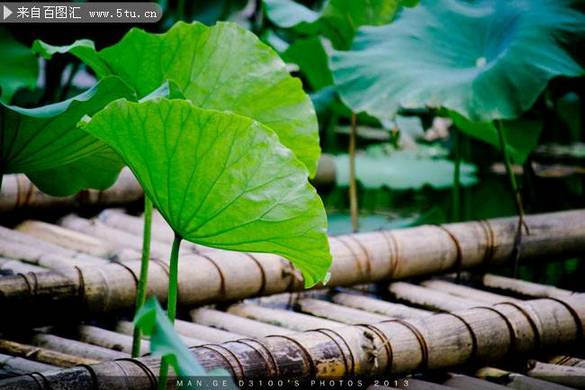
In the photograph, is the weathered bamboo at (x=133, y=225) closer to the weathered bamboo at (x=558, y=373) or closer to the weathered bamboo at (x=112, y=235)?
the weathered bamboo at (x=112, y=235)

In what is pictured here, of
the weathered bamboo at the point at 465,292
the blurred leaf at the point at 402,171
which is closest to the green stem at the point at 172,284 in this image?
the weathered bamboo at the point at 465,292

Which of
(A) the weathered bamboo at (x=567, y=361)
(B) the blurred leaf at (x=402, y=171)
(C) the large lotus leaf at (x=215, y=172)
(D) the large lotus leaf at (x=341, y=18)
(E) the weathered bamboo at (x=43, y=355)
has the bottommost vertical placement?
(B) the blurred leaf at (x=402, y=171)

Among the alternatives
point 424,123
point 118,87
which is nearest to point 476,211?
point 424,123

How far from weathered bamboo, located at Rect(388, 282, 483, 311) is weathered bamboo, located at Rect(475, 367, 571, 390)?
0.85 feet

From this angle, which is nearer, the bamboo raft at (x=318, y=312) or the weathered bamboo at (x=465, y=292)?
the bamboo raft at (x=318, y=312)

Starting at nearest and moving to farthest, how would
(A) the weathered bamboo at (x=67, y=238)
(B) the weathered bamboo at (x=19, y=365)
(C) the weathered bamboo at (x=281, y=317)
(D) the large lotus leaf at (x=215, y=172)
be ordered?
(D) the large lotus leaf at (x=215, y=172), (B) the weathered bamboo at (x=19, y=365), (C) the weathered bamboo at (x=281, y=317), (A) the weathered bamboo at (x=67, y=238)

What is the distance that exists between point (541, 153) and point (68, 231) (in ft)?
11.0

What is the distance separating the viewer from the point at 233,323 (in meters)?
1.62

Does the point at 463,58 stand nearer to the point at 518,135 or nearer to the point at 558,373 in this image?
the point at 518,135

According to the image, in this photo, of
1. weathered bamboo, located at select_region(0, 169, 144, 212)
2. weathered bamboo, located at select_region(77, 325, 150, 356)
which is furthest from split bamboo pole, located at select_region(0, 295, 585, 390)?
weathered bamboo, located at select_region(0, 169, 144, 212)

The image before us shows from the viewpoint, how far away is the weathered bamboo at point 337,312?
1.64 m

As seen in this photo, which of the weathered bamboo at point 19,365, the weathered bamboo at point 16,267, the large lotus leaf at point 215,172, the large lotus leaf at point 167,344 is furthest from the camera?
the weathered bamboo at point 16,267

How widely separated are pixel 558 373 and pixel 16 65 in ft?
7.74

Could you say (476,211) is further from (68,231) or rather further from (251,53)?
(251,53)
